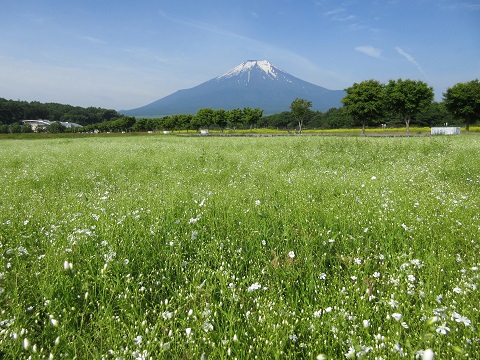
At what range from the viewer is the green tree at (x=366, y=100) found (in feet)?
214

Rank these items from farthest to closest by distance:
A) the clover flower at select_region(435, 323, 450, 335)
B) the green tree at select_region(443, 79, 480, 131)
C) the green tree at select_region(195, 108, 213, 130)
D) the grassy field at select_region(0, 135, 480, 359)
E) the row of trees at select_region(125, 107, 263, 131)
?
1. the green tree at select_region(195, 108, 213, 130)
2. the row of trees at select_region(125, 107, 263, 131)
3. the green tree at select_region(443, 79, 480, 131)
4. the grassy field at select_region(0, 135, 480, 359)
5. the clover flower at select_region(435, 323, 450, 335)

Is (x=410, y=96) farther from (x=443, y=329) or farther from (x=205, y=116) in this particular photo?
(x=205, y=116)

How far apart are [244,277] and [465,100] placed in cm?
8571

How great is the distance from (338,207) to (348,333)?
3.42 meters

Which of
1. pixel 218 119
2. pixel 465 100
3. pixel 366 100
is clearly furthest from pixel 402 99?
pixel 218 119

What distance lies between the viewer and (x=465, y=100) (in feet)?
217

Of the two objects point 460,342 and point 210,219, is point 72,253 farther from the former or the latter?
point 460,342

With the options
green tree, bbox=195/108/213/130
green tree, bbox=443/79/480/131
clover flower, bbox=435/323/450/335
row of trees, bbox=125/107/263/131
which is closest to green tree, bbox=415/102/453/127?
green tree, bbox=443/79/480/131

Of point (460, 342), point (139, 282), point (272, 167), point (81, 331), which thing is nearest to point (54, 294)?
point (81, 331)

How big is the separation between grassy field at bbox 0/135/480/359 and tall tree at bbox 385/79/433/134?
68.5 meters

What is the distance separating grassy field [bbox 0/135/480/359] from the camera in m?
2.38

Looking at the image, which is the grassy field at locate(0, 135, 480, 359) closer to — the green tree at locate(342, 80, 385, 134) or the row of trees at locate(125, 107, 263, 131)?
the green tree at locate(342, 80, 385, 134)

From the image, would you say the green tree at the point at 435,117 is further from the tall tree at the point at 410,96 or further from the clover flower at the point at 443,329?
the clover flower at the point at 443,329

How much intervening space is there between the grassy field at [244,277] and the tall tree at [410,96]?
68.5m
